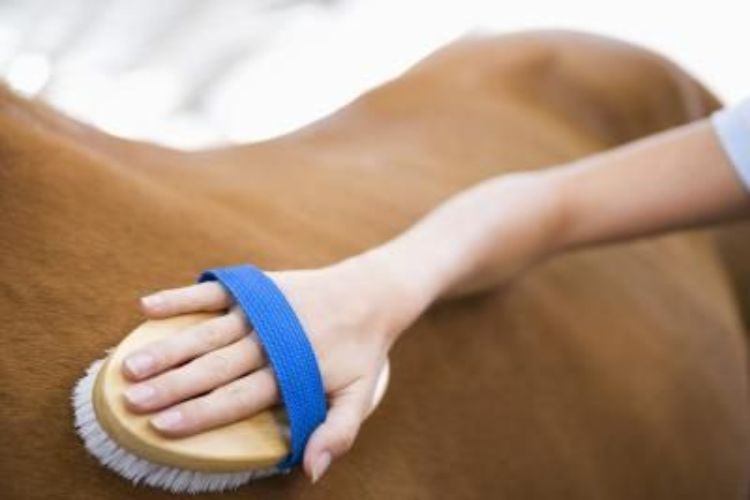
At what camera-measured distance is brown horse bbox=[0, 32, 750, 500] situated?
566 millimetres

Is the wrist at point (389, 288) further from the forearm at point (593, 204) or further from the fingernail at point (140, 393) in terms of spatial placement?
the fingernail at point (140, 393)

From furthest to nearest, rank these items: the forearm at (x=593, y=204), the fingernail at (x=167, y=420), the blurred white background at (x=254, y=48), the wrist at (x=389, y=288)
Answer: the blurred white background at (x=254, y=48)
the forearm at (x=593, y=204)
the wrist at (x=389, y=288)
the fingernail at (x=167, y=420)

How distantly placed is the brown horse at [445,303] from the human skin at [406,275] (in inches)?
2.5

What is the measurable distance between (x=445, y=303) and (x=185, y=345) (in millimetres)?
323

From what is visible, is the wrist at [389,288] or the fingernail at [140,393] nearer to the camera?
the fingernail at [140,393]

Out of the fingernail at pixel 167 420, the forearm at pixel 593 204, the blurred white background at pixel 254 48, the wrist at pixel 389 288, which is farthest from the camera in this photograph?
the blurred white background at pixel 254 48

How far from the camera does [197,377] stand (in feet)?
1.65

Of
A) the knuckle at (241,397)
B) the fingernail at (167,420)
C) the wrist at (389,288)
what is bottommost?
the wrist at (389,288)

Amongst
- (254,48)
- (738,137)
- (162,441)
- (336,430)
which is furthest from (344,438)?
(254,48)

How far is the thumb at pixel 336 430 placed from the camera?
521mm

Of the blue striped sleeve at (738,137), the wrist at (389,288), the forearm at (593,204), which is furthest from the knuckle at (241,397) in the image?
the blue striped sleeve at (738,137)

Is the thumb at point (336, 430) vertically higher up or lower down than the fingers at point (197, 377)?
lower down

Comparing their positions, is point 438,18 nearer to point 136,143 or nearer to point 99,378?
point 136,143

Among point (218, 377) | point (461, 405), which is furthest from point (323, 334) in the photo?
point (461, 405)
